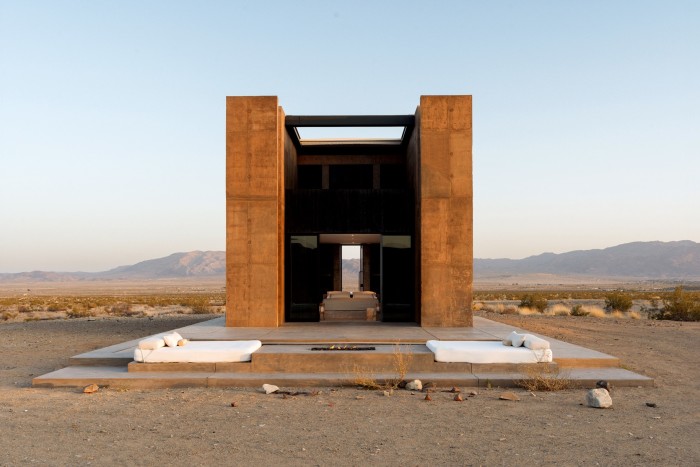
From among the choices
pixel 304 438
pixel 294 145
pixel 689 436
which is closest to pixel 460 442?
pixel 304 438

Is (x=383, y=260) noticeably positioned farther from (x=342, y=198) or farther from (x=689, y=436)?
(x=689, y=436)

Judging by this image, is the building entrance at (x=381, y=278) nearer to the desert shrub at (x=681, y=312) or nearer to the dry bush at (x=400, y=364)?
the dry bush at (x=400, y=364)

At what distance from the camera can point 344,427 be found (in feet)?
25.3

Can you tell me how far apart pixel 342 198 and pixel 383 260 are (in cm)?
235

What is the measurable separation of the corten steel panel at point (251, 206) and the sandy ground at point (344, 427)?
6.50m

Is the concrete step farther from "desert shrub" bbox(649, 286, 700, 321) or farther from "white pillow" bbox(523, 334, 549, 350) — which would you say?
"desert shrub" bbox(649, 286, 700, 321)

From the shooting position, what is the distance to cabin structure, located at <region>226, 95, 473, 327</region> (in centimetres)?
1639

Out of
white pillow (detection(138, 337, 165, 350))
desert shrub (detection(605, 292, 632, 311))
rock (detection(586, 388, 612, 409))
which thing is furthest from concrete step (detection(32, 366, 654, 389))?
desert shrub (detection(605, 292, 632, 311))

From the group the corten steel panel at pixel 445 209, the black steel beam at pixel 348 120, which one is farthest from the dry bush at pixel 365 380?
the black steel beam at pixel 348 120

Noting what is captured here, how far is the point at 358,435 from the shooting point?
7352 mm

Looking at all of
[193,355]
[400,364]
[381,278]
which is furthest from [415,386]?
[381,278]

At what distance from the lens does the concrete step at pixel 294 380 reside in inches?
407

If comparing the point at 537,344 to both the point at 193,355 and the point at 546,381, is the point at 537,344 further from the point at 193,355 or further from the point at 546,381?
the point at 193,355

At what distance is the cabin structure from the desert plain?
6300 mm
